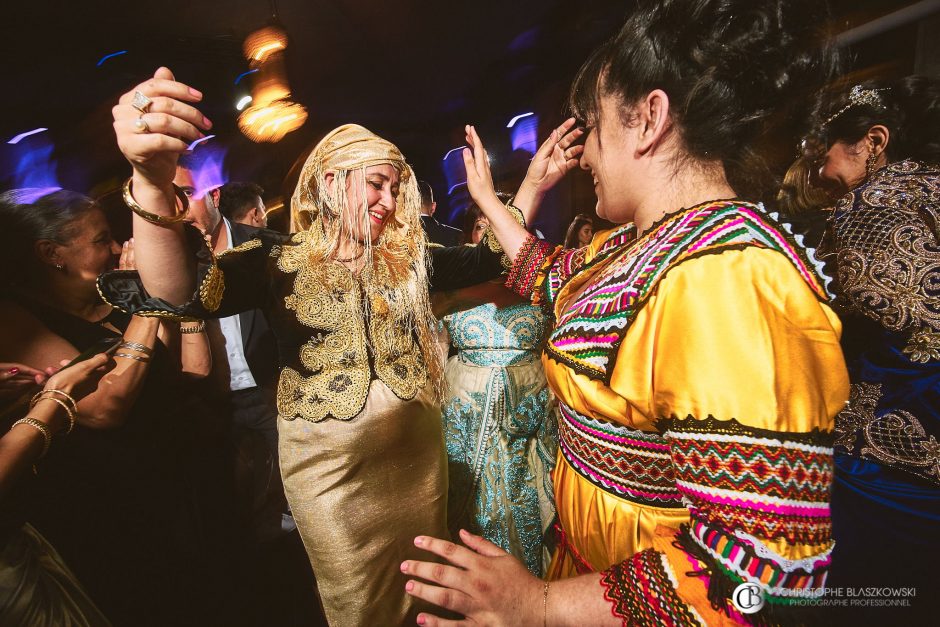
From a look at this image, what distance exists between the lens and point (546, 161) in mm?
1806

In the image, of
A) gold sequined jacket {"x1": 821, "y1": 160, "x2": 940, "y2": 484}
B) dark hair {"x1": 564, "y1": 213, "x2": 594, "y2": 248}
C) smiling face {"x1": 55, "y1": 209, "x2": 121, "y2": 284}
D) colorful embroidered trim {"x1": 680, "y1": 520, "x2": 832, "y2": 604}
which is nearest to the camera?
colorful embroidered trim {"x1": 680, "y1": 520, "x2": 832, "y2": 604}

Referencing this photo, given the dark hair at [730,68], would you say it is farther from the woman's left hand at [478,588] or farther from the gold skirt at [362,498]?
the gold skirt at [362,498]

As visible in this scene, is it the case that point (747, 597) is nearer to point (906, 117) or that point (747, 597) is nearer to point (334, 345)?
point (334, 345)

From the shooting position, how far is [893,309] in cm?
142

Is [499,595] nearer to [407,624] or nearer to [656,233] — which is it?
[656,233]

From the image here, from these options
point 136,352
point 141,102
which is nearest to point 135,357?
point 136,352

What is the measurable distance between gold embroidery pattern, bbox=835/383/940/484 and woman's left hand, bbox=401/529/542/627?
169 cm

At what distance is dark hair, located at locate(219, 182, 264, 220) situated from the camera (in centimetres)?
344

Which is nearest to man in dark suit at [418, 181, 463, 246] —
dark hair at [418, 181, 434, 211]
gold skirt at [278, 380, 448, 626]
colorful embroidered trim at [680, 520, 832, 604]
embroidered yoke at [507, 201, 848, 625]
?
dark hair at [418, 181, 434, 211]

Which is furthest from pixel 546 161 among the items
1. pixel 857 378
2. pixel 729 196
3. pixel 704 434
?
pixel 857 378

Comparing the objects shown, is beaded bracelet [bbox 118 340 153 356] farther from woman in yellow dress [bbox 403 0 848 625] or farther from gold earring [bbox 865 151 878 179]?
gold earring [bbox 865 151 878 179]

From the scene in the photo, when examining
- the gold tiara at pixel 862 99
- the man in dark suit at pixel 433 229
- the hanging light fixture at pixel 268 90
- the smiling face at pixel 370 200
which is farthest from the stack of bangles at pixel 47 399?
the gold tiara at pixel 862 99

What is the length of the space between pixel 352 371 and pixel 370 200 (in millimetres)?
717

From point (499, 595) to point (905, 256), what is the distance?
177 centimetres
